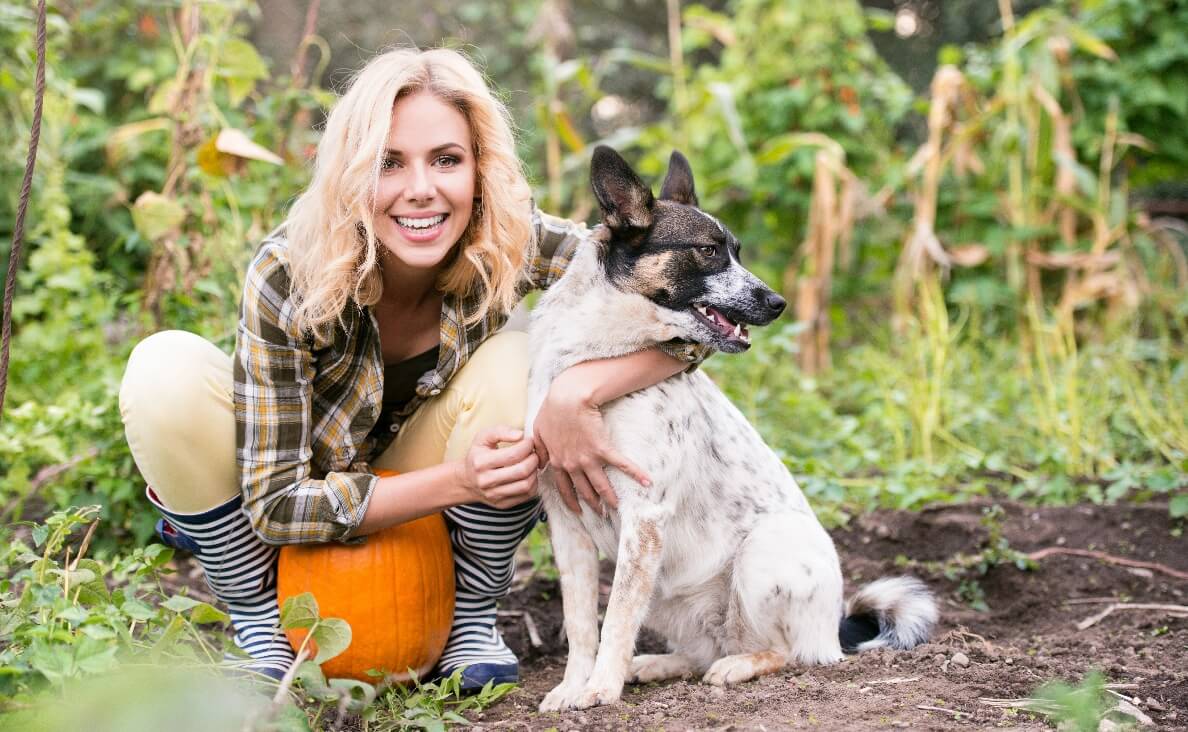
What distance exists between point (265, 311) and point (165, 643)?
2.60 ft

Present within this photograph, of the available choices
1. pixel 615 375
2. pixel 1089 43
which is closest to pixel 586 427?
pixel 615 375

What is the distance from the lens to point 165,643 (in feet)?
6.59

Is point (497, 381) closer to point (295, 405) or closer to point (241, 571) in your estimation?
point (295, 405)

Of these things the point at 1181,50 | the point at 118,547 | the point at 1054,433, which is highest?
the point at 1181,50

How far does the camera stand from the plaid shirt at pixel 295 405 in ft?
8.05

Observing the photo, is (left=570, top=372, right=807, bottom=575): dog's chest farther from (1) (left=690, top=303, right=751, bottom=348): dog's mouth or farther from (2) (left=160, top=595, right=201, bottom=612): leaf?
(2) (left=160, top=595, right=201, bottom=612): leaf

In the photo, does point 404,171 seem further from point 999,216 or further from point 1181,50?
point 1181,50

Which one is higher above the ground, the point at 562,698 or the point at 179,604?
the point at 179,604

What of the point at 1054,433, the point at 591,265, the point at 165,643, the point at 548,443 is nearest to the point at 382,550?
the point at 548,443

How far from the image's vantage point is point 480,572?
9.21 feet

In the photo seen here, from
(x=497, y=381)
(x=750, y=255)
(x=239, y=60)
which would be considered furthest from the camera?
(x=750, y=255)

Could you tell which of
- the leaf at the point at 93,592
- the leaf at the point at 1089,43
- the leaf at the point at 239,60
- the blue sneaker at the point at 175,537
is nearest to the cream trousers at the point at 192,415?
the blue sneaker at the point at 175,537

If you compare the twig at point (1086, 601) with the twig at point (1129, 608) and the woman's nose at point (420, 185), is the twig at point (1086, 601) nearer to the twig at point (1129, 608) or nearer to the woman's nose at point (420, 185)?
the twig at point (1129, 608)

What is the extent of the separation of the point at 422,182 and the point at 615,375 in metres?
0.65
